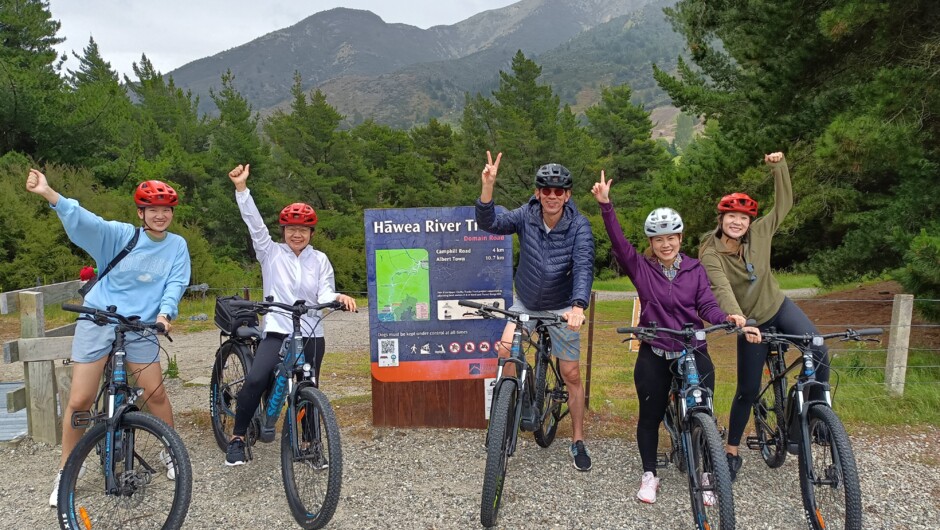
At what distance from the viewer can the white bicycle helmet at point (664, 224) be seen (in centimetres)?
361

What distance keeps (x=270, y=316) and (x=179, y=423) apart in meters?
2.15

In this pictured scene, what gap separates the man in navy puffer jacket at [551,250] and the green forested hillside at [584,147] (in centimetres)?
472

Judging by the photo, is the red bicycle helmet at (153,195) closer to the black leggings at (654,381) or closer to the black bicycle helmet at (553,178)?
the black bicycle helmet at (553,178)

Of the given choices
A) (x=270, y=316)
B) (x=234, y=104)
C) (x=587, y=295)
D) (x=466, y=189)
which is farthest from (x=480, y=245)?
(x=234, y=104)

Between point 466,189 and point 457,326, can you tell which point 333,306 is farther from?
point 466,189

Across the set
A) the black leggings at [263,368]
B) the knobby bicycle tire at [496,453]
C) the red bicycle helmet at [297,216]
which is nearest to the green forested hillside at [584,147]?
the knobby bicycle tire at [496,453]

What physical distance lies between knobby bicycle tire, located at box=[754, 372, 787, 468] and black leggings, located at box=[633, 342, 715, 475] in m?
0.69

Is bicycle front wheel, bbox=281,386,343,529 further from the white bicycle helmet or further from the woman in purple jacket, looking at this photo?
the white bicycle helmet

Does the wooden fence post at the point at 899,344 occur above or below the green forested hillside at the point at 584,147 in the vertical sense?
below

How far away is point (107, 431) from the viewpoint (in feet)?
10.3

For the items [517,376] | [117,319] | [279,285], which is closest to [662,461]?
[517,376]

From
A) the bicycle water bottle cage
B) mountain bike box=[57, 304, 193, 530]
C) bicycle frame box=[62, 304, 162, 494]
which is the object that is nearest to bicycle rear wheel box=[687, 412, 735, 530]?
mountain bike box=[57, 304, 193, 530]

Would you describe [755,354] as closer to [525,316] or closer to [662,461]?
[662,461]

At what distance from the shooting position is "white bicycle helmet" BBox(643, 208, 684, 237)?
11.8 feet
